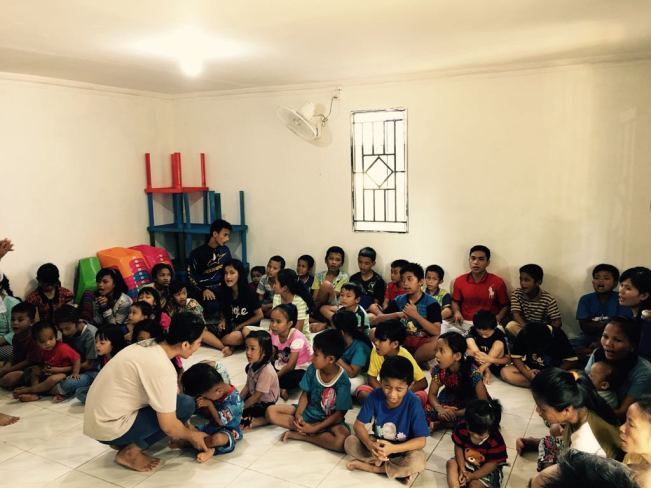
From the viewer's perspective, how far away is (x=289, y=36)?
141 inches

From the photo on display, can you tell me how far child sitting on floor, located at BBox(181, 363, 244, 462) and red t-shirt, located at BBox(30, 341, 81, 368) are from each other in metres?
1.28

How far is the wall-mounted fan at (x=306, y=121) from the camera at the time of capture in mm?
5363

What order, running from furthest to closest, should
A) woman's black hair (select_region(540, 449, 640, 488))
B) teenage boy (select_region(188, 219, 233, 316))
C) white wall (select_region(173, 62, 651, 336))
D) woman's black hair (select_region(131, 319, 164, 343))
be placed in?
teenage boy (select_region(188, 219, 233, 316))
white wall (select_region(173, 62, 651, 336))
woman's black hair (select_region(131, 319, 164, 343))
woman's black hair (select_region(540, 449, 640, 488))

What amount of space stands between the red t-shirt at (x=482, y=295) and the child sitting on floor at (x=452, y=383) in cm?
189

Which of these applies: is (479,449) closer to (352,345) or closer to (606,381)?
(606,381)

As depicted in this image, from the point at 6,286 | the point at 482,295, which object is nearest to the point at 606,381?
the point at 482,295

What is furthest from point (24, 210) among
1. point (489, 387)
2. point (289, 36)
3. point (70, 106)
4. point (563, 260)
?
point (563, 260)

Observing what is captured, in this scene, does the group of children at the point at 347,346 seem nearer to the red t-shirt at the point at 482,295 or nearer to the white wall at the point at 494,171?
the red t-shirt at the point at 482,295

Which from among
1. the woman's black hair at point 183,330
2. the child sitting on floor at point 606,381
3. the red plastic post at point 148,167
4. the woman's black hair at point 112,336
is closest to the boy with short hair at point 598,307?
the child sitting on floor at point 606,381

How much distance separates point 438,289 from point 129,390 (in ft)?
10.6

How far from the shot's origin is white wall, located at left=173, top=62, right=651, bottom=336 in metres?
4.65

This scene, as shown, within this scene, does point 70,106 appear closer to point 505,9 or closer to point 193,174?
point 193,174

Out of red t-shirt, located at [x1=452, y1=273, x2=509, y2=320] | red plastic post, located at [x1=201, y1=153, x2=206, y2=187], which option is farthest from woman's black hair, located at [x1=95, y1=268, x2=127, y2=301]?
red t-shirt, located at [x1=452, y1=273, x2=509, y2=320]

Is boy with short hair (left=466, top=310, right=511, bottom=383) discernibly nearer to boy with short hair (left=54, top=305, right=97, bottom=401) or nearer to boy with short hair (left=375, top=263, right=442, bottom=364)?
boy with short hair (left=375, top=263, right=442, bottom=364)
